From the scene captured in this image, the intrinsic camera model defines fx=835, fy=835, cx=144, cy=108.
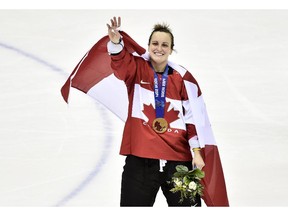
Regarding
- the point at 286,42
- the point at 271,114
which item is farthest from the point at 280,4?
the point at 271,114

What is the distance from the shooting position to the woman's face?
4043 millimetres

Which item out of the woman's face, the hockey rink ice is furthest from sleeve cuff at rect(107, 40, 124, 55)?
the hockey rink ice

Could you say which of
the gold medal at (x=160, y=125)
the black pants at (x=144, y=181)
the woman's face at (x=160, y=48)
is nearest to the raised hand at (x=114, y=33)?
the woman's face at (x=160, y=48)

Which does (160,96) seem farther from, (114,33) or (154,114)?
(114,33)

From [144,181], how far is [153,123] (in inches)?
11.0

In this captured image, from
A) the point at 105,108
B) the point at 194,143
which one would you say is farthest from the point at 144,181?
the point at 105,108

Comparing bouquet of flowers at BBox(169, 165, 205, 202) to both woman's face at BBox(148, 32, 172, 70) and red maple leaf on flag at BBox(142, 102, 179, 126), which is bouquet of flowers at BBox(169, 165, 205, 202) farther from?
woman's face at BBox(148, 32, 172, 70)

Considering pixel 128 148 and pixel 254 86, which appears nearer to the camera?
pixel 128 148

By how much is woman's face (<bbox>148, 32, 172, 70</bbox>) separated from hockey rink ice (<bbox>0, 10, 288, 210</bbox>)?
1.33 m

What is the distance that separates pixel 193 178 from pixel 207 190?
13.6 inches

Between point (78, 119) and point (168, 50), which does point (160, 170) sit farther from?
point (78, 119)

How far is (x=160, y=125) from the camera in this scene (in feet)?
13.0

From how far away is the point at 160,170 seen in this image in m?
3.96

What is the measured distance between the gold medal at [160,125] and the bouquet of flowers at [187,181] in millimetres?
192
